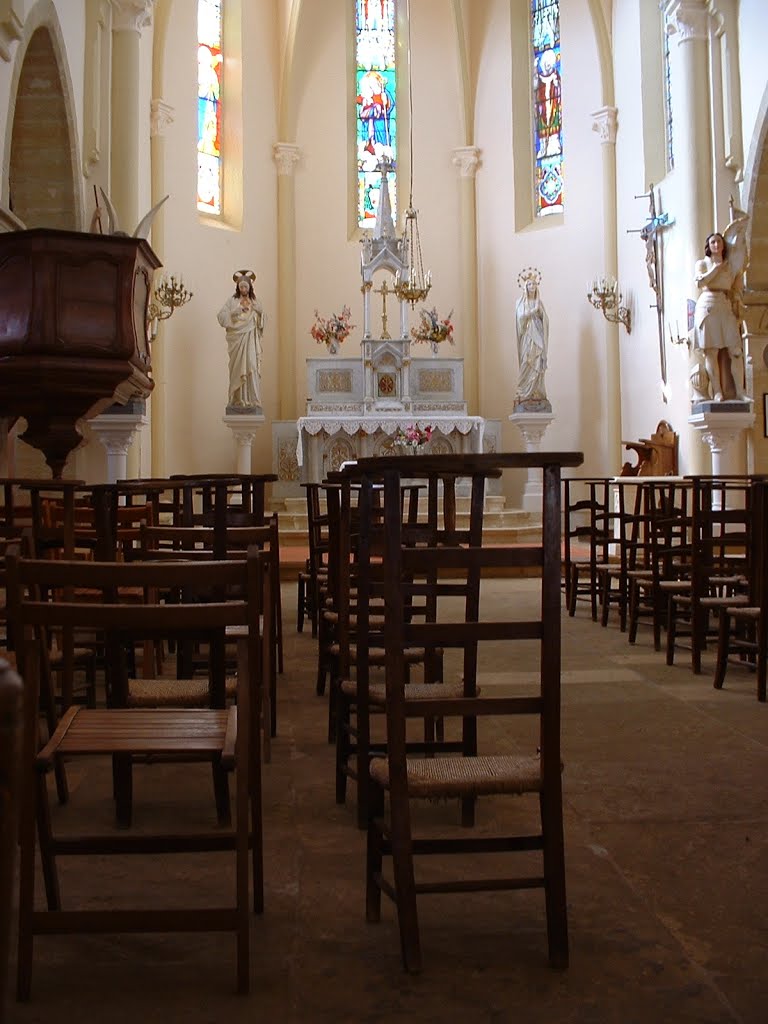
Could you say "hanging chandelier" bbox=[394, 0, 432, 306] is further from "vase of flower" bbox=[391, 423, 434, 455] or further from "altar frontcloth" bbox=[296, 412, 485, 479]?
"vase of flower" bbox=[391, 423, 434, 455]

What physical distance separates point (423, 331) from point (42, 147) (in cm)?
637

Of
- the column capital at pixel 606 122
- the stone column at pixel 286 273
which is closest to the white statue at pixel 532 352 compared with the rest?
the column capital at pixel 606 122

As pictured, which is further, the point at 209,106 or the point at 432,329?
the point at 209,106

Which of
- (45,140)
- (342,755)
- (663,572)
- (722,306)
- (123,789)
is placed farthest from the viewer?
(722,306)

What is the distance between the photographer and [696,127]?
38.5 ft

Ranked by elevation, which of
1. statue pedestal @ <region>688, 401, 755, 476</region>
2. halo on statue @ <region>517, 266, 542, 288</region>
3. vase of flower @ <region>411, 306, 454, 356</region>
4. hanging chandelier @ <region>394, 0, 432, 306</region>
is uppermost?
hanging chandelier @ <region>394, 0, 432, 306</region>

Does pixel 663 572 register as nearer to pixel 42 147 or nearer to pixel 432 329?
pixel 42 147

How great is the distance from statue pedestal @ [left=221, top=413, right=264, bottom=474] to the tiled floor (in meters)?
10.7

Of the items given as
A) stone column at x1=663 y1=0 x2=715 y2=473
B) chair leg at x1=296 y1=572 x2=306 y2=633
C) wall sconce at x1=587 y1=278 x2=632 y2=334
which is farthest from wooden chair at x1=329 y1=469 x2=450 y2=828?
wall sconce at x1=587 y1=278 x2=632 y2=334

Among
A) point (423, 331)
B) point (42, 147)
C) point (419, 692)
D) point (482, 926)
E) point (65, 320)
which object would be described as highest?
point (42, 147)

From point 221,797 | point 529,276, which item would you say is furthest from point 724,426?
point 221,797

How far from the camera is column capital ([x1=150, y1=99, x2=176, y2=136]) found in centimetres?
1412

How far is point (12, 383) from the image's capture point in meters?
6.02

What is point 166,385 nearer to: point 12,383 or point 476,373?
point 476,373
